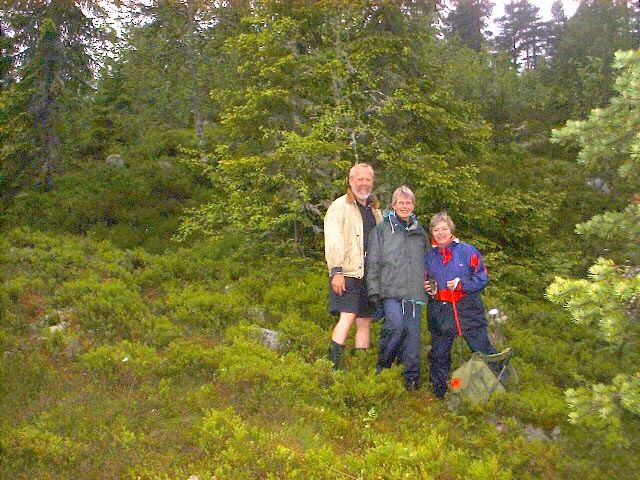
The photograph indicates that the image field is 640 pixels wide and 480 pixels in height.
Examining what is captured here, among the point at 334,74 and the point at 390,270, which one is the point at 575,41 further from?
the point at 390,270

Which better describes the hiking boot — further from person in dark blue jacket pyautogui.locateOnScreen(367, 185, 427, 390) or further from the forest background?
person in dark blue jacket pyautogui.locateOnScreen(367, 185, 427, 390)

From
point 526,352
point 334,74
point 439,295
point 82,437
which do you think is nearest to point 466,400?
point 439,295

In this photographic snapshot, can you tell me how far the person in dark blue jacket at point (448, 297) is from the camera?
6.05 meters

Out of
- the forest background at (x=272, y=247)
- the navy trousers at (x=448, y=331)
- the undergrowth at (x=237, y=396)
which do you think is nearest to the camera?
the undergrowth at (x=237, y=396)

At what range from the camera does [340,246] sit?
A: 600 centimetres

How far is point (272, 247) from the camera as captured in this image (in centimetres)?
1116

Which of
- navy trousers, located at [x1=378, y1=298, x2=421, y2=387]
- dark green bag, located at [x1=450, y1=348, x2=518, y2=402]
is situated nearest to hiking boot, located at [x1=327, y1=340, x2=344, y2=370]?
navy trousers, located at [x1=378, y1=298, x2=421, y2=387]

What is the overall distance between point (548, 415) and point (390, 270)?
2.36 meters

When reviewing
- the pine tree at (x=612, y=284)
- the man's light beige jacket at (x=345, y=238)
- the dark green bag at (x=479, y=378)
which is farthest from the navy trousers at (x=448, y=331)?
the pine tree at (x=612, y=284)

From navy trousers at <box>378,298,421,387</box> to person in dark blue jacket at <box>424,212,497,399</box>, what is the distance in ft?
0.79

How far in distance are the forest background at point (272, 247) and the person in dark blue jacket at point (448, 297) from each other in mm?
511

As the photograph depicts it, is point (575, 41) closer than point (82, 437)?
No

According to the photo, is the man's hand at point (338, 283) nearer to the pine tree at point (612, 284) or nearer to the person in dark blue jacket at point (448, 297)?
the person in dark blue jacket at point (448, 297)

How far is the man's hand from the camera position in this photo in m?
5.96
